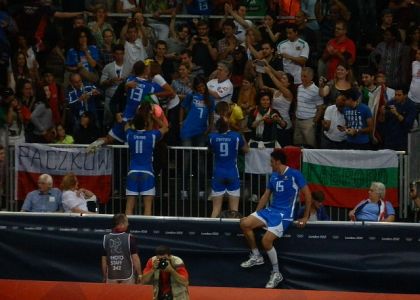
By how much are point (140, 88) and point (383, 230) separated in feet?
15.6

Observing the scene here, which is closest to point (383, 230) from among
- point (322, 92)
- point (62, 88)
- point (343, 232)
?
point (343, 232)

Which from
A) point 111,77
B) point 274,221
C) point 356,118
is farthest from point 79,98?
point 274,221

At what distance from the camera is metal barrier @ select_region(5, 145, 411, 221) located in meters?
21.0

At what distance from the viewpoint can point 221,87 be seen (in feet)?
72.3

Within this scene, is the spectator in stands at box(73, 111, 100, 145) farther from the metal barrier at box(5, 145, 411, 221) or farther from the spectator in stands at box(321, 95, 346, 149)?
the spectator in stands at box(321, 95, 346, 149)

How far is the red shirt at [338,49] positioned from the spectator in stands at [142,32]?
315 cm

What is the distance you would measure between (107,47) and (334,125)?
4866mm

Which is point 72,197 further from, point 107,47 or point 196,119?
point 107,47

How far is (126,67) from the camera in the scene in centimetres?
2300

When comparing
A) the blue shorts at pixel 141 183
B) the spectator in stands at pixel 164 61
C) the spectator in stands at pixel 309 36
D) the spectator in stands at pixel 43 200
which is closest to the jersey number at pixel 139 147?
the blue shorts at pixel 141 183

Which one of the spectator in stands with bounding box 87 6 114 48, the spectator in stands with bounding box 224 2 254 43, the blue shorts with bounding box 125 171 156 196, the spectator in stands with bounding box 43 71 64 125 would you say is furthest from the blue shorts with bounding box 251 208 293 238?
the spectator in stands with bounding box 87 6 114 48

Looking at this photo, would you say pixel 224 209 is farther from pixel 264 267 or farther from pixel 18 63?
pixel 18 63

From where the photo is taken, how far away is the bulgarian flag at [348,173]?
2052 centimetres

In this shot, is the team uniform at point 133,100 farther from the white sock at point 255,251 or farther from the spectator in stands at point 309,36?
the spectator in stands at point 309,36
